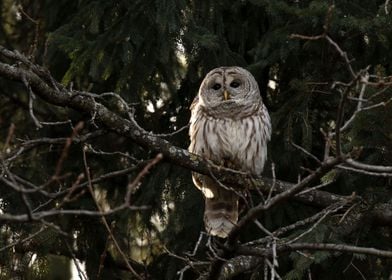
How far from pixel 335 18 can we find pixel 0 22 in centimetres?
368

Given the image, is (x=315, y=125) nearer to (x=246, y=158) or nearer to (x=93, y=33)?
(x=246, y=158)

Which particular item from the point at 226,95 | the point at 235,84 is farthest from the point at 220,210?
the point at 235,84

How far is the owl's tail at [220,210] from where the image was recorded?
6324 millimetres

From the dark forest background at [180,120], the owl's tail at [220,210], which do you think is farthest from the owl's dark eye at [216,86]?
the owl's tail at [220,210]

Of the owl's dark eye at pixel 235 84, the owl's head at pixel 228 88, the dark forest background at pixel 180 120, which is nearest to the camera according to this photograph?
the dark forest background at pixel 180 120

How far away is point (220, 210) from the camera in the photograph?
6.48 metres

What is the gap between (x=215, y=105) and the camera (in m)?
6.61

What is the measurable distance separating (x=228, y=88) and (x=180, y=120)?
0.66 m

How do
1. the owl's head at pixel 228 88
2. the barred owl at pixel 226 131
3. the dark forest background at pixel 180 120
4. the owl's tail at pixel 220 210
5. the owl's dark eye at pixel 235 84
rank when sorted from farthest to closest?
1. the owl's dark eye at pixel 235 84
2. the owl's head at pixel 228 88
3. the barred owl at pixel 226 131
4. the owl's tail at pixel 220 210
5. the dark forest background at pixel 180 120

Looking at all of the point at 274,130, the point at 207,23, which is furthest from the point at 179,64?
the point at 274,130

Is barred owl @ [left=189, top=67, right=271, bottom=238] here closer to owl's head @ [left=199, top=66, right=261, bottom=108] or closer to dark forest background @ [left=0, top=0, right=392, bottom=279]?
owl's head @ [left=199, top=66, right=261, bottom=108]

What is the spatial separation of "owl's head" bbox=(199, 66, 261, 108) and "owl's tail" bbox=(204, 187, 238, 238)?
660 mm

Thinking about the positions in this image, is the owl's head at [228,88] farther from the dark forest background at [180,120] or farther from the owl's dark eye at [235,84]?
the dark forest background at [180,120]

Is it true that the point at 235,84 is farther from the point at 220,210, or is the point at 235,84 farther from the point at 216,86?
the point at 220,210
